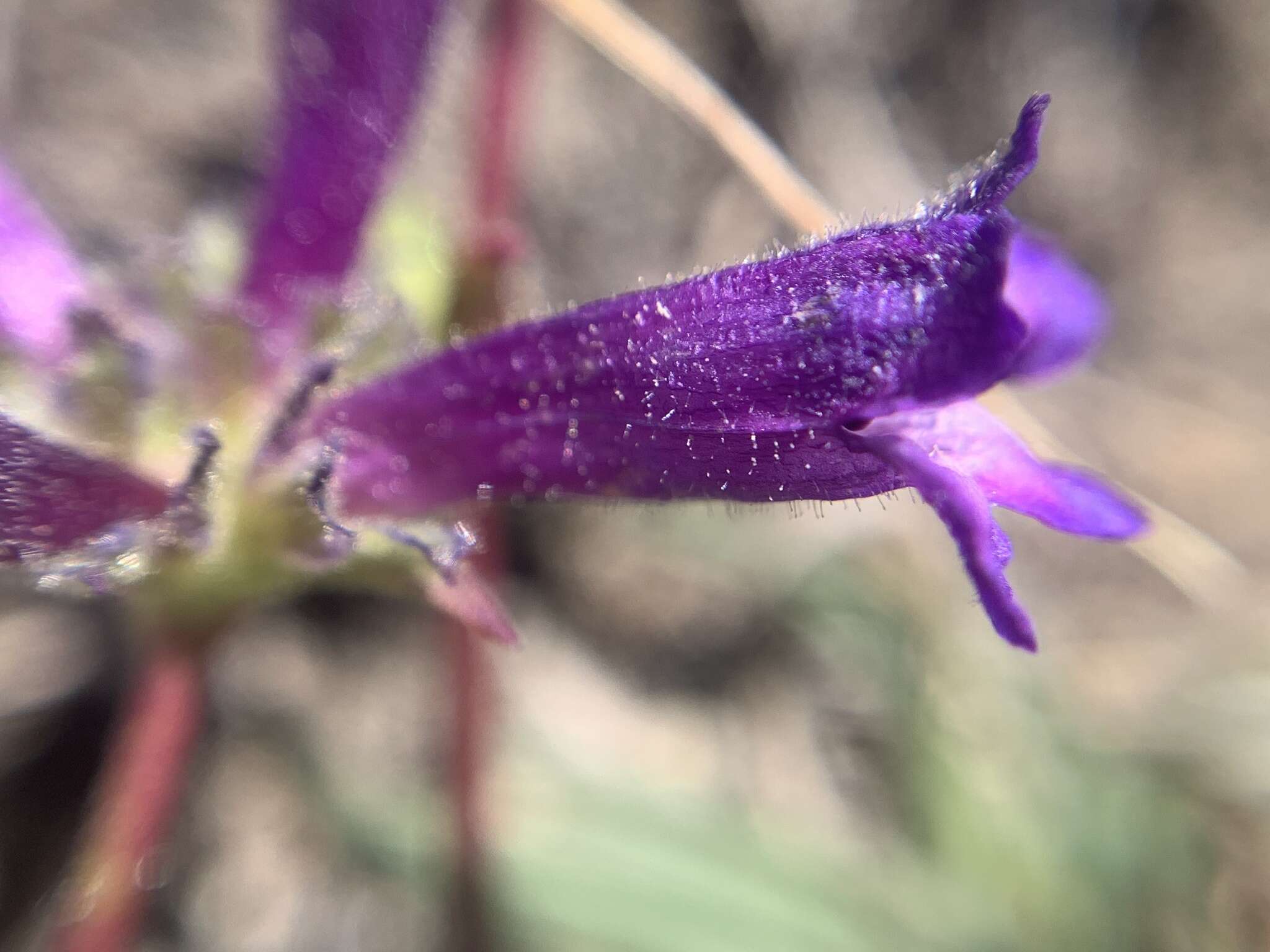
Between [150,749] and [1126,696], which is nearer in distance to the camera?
[150,749]

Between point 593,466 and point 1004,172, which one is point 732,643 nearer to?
point 593,466

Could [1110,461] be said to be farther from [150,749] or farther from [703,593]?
[150,749]

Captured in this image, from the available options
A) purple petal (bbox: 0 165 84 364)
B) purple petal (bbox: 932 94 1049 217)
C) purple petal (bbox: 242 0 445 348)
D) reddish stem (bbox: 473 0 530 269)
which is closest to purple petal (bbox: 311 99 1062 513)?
purple petal (bbox: 932 94 1049 217)

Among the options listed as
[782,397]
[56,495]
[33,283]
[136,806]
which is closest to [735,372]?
[782,397]

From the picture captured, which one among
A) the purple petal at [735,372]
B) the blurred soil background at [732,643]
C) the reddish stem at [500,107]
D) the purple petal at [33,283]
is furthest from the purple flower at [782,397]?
the reddish stem at [500,107]

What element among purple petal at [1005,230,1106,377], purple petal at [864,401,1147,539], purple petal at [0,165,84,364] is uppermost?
purple petal at [0,165,84,364]

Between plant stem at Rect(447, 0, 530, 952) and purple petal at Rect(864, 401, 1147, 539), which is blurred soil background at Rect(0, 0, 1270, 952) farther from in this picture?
purple petal at Rect(864, 401, 1147, 539)

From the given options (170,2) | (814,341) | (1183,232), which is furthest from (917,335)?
(1183,232)
